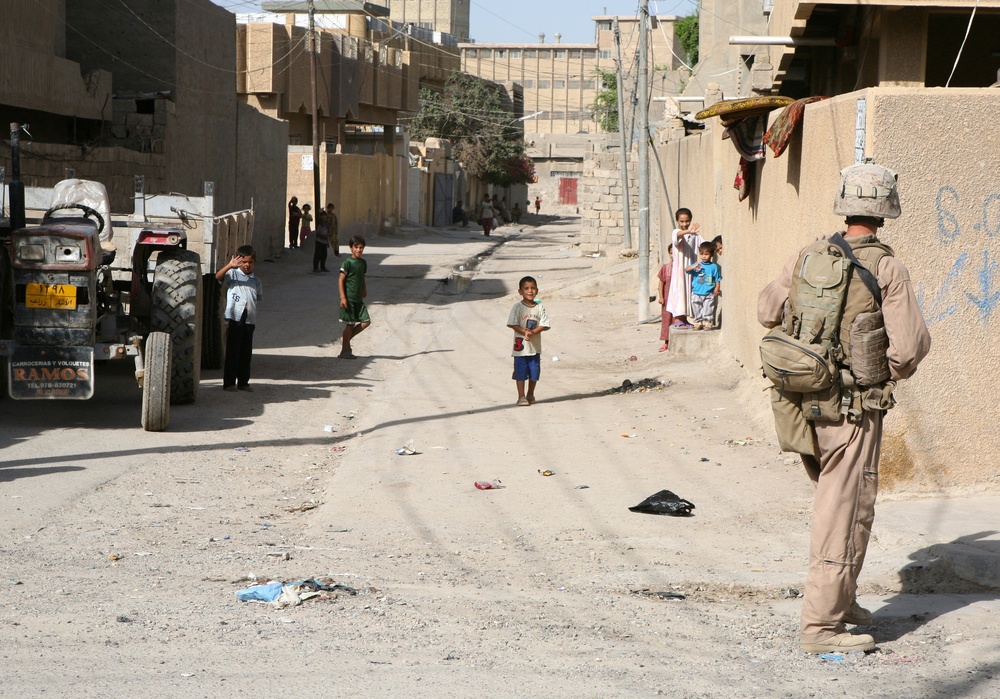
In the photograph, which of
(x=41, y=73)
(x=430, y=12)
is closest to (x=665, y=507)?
(x=41, y=73)

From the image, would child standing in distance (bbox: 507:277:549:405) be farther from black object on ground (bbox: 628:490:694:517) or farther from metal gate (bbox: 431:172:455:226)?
metal gate (bbox: 431:172:455:226)

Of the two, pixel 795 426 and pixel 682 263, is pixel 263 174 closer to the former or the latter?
pixel 682 263

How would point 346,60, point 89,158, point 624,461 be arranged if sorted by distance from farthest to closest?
point 346,60 < point 89,158 < point 624,461

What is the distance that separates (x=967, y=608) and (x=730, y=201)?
837 cm

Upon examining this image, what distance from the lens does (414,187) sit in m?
51.2

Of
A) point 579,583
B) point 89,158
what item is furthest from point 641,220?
point 579,583

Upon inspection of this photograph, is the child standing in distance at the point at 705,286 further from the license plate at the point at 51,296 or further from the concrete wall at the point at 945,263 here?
the license plate at the point at 51,296

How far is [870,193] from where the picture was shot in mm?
4465

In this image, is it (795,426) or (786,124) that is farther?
(786,124)

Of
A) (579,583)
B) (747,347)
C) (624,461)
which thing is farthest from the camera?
(747,347)

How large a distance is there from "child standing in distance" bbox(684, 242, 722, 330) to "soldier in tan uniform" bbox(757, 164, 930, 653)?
9.47m

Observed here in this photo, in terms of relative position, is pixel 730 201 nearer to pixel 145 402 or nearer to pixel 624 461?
pixel 624 461

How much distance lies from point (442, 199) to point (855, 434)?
51554 mm

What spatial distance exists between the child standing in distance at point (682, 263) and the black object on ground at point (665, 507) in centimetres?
755
